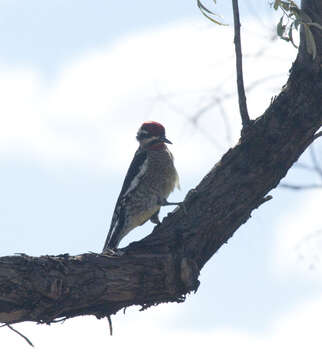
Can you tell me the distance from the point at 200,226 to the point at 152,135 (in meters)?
2.76

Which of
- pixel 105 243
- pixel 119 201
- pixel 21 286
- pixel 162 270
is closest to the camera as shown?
pixel 21 286

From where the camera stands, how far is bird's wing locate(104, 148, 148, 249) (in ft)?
18.3

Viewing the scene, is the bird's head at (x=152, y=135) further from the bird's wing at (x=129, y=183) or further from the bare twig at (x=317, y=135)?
the bare twig at (x=317, y=135)

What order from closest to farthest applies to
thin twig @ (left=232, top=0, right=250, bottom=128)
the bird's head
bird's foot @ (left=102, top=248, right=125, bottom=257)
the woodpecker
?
bird's foot @ (left=102, top=248, right=125, bottom=257), thin twig @ (left=232, top=0, right=250, bottom=128), the woodpecker, the bird's head

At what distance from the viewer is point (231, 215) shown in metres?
3.52

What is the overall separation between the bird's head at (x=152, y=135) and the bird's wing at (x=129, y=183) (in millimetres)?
115

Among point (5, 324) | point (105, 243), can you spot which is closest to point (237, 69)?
point (5, 324)

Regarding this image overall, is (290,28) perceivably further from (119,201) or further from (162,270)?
(119,201)

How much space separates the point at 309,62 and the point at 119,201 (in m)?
2.36

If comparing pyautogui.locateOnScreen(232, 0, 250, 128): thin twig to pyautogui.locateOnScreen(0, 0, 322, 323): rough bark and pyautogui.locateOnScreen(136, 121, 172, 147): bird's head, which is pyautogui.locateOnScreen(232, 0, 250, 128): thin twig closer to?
pyautogui.locateOnScreen(0, 0, 322, 323): rough bark

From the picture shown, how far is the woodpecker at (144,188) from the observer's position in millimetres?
5535

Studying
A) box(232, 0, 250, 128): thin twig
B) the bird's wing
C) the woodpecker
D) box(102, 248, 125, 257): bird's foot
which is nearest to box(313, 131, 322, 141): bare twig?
box(232, 0, 250, 128): thin twig

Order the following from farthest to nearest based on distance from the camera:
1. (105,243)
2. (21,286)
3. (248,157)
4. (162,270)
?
(105,243)
(248,157)
(162,270)
(21,286)

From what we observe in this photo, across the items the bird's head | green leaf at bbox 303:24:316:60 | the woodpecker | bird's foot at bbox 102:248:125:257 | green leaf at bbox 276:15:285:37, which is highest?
the bird's head
